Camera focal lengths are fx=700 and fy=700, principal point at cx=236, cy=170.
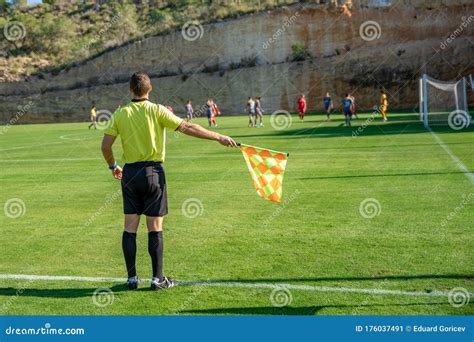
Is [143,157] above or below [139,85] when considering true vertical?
below

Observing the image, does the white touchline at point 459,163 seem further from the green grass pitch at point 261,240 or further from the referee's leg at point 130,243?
the referee's leg at point 130,243

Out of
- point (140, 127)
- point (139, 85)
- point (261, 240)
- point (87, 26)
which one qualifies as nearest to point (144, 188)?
point (140, 127)

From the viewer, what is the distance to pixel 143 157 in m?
7.51

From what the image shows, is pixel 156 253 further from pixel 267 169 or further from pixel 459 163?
pixel 459 163

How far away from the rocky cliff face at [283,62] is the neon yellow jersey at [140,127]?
61417 millimetres

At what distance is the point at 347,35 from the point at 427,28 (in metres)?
8.50

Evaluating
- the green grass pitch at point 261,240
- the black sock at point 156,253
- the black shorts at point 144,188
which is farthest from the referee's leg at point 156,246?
the green grass pitch at point 261,240

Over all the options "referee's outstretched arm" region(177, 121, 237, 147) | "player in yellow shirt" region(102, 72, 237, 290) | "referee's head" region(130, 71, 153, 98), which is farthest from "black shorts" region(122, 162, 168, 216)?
"referee's head" region(130, 71, 153, 98)

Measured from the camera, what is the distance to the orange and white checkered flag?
8.13 m

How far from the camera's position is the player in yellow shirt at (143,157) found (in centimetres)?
748

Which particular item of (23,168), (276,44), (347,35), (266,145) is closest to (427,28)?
(347,35)

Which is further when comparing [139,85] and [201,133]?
[201,133]

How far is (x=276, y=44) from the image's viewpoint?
7894 centimetres

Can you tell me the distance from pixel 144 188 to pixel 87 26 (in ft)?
359
